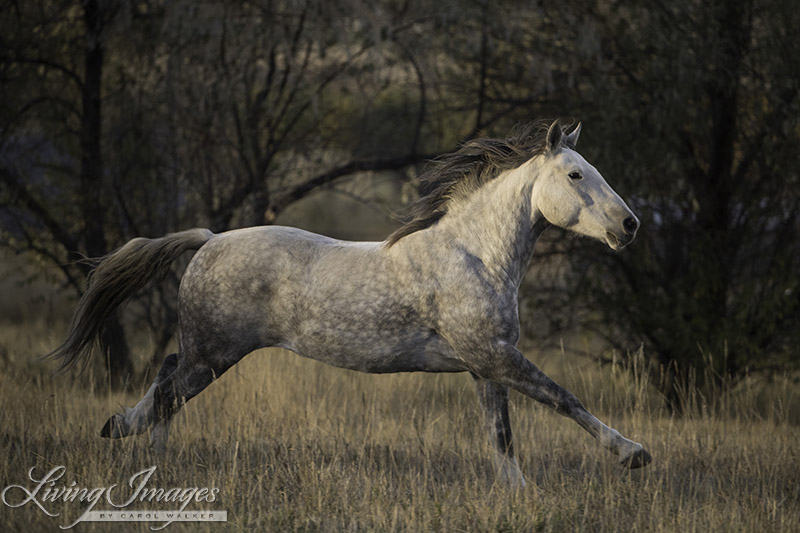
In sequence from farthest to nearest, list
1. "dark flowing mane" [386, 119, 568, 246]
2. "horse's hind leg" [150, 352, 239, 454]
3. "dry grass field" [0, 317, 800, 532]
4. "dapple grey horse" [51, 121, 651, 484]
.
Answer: "horse's hind leg" [150, 352, 239, 454] < "dark flowing mane" [386, 119, 568, 246] < "dapple grey horse" [51, 121, 651, 484] < "dry grass field" [0, 317, 800, 532]

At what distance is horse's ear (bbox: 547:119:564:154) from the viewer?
4.70 metres

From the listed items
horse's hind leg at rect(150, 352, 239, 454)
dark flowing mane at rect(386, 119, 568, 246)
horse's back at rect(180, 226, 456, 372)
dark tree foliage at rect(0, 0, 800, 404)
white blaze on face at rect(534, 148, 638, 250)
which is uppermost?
dark tree foliage at rect(0, 0, 800, 404)

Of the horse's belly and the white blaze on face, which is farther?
the horse's belly

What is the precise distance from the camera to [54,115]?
370 inches

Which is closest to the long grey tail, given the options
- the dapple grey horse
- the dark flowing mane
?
the dapple grey horse

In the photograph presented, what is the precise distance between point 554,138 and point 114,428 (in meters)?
2.95

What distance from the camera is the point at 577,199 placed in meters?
4.66

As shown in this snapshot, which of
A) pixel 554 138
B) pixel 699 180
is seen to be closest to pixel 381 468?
pixel 554 138

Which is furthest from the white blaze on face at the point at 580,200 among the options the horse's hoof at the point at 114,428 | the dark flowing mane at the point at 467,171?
the horse's hoof at the point at 114,428

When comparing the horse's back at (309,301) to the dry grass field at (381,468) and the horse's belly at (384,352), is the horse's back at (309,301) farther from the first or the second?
the dry grass field at (381,468)

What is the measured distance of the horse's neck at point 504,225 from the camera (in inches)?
189

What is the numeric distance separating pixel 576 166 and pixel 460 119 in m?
5.84

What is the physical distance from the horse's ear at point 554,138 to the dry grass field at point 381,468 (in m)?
1.77

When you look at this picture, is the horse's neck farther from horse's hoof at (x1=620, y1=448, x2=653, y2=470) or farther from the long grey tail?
the long grey tail
